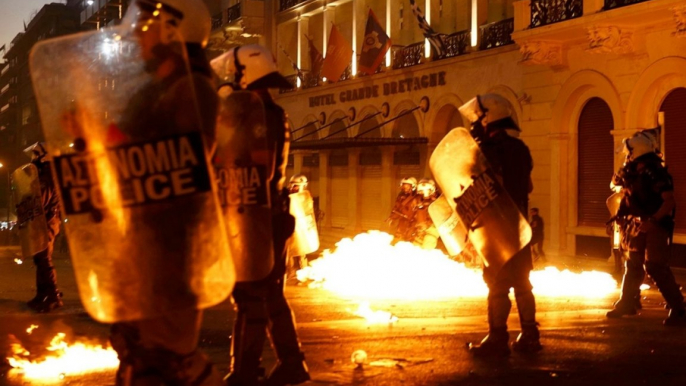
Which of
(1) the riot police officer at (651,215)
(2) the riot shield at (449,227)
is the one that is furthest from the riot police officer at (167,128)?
(1) the riot police officer at (651,215)

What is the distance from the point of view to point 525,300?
6742 mm

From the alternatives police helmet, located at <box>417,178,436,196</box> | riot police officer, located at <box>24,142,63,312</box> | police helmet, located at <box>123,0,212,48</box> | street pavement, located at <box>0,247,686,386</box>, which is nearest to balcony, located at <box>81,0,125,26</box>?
police helmet, located at <box>417,178,436,196</box>

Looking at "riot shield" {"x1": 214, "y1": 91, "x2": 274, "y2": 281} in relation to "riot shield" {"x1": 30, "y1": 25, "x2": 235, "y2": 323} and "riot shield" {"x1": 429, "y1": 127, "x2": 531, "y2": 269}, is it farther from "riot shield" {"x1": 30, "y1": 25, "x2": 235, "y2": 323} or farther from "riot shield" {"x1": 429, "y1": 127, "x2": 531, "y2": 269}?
"riot shield" {"x1": 429, "y1": 127, "x2": 531, "y2": 269}

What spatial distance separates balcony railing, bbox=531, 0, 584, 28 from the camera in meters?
19.3

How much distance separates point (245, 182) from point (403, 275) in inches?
341

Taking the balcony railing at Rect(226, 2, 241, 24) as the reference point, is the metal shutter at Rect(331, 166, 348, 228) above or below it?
below

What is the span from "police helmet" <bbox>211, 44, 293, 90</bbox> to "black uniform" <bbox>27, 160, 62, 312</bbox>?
16.6 ft

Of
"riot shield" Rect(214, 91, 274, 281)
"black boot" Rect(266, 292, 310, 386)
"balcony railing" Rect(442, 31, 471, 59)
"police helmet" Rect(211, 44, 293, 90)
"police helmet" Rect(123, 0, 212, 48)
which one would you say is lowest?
"black boot" Rect(266, 292, 310, 386)

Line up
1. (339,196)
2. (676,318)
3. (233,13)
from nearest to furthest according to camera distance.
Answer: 1. (676,318)
2. (339,196)
3. (233,13)

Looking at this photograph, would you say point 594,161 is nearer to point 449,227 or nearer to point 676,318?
point 676,318

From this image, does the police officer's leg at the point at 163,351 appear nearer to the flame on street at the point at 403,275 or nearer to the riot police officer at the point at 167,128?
the riot police officer at the point at 167,128

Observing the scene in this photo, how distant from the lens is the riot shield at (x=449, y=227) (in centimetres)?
779

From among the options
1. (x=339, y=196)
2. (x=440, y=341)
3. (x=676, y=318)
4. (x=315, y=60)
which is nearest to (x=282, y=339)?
(x=440, y=341)

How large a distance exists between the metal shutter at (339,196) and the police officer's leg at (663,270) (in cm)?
2258
